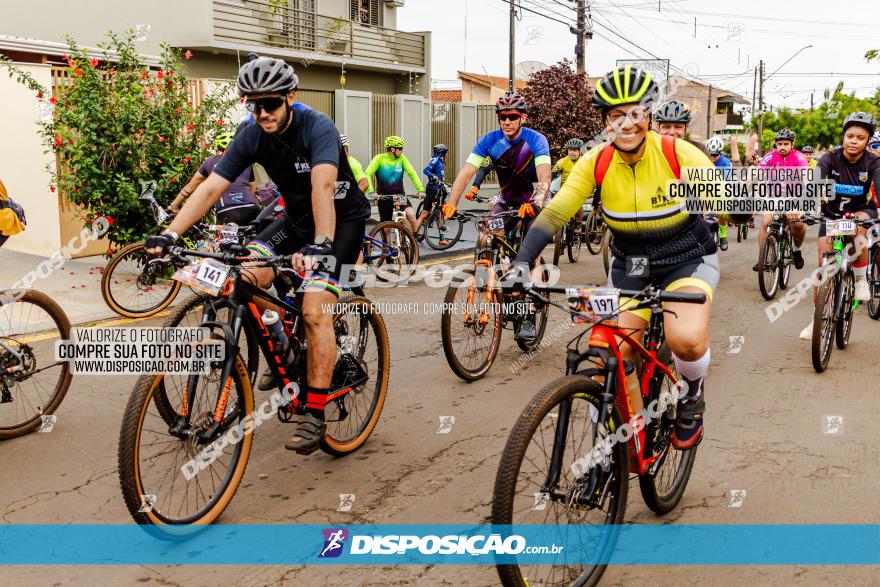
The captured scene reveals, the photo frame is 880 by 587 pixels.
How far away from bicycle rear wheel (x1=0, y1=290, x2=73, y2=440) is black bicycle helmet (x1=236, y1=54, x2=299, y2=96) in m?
2.06

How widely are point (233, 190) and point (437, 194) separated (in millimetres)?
8072

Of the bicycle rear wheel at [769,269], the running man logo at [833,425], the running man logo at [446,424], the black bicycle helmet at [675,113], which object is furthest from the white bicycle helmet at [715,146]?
the running man logo at [446,424]

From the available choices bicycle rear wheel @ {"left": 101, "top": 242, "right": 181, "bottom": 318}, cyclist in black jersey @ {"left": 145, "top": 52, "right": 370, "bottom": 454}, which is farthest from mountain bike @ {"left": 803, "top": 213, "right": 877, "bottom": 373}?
bicycle rear wheel @ {"left": 101, "top": 242, "right": 181, "bottom": 318}

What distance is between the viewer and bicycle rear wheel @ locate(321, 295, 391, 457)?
5176 millimetres

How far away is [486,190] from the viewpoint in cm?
2653

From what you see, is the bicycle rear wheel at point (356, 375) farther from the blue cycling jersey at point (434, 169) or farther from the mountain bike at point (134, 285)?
the blue cycling jersey at point (434, 169)

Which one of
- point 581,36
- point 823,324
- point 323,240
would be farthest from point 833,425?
point 581,36

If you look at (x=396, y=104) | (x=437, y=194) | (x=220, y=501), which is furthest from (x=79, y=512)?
(x=396, y=104)

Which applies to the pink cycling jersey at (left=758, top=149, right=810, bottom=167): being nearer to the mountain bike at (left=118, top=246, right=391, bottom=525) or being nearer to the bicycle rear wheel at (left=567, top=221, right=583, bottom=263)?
the bicycle rear wheel at (left=567, top=221, right=583, bottom=263)

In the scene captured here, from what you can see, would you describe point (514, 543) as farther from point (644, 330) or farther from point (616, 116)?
point (616, 116)

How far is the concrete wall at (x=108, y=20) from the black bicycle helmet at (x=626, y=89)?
64.5 feet

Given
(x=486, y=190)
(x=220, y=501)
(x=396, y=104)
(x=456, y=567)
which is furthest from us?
(x=486, y=190)

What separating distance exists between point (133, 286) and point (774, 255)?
7925 mm

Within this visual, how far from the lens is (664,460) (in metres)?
4.30
